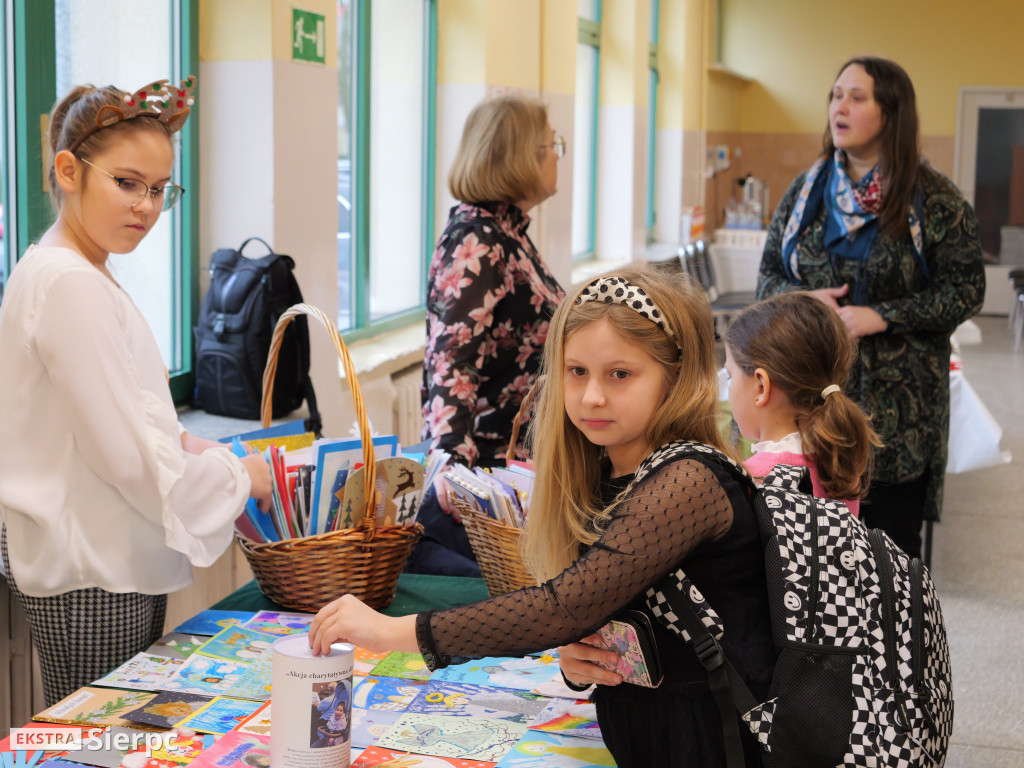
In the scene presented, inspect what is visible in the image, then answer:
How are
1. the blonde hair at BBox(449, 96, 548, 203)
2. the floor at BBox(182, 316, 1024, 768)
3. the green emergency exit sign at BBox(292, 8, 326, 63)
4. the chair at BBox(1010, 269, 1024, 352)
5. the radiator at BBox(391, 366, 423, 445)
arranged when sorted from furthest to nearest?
the chair at BBox(1010, 269, 1024, 352)
the radiator at BBox(391, 366, 423, 445)
the green emergency exit sign at BBox(292, 8, 326, 63)
the floor at BBox(182, 316, 1024, 768)
the blonde hair at BBox(449, 96, 548, 203)

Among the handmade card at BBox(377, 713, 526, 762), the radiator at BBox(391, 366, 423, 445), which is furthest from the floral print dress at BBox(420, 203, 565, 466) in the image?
the radiator at BBox(391, 366, 423, 445)

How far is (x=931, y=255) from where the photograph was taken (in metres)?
2.62

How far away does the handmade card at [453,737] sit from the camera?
128 centimetres

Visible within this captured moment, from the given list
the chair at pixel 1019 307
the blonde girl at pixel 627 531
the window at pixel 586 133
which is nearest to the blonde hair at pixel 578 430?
Result: the blonde girl at pixel 627 531

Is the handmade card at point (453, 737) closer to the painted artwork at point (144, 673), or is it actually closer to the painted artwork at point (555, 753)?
the painted artwork at point (555, 753)

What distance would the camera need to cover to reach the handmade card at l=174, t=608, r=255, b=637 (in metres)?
1.65

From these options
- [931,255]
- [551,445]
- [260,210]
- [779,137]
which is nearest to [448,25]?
[260,210]

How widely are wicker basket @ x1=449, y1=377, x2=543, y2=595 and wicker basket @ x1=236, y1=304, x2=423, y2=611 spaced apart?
99mm

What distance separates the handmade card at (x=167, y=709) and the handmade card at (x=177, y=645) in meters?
0.15

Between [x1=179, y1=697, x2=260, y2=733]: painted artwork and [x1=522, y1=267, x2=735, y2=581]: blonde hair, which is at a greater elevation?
[x1=522, y1=267, x2=735, y2=581]: blonde hair

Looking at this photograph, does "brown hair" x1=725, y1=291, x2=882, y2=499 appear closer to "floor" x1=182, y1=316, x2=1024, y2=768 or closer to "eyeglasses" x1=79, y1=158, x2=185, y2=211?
"eyeglasses" x1=79, y1=158, x2=185, y2=211

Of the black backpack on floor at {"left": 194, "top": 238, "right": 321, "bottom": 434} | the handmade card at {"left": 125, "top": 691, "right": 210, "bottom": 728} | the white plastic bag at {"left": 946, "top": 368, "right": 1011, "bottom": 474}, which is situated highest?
the black backpack on floor at {"left": 194, "top": 238, "right": 321, "bottom": 434}

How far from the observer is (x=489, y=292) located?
2385 millimetres

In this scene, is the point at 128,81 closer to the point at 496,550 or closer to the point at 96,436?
the point at 96,436
